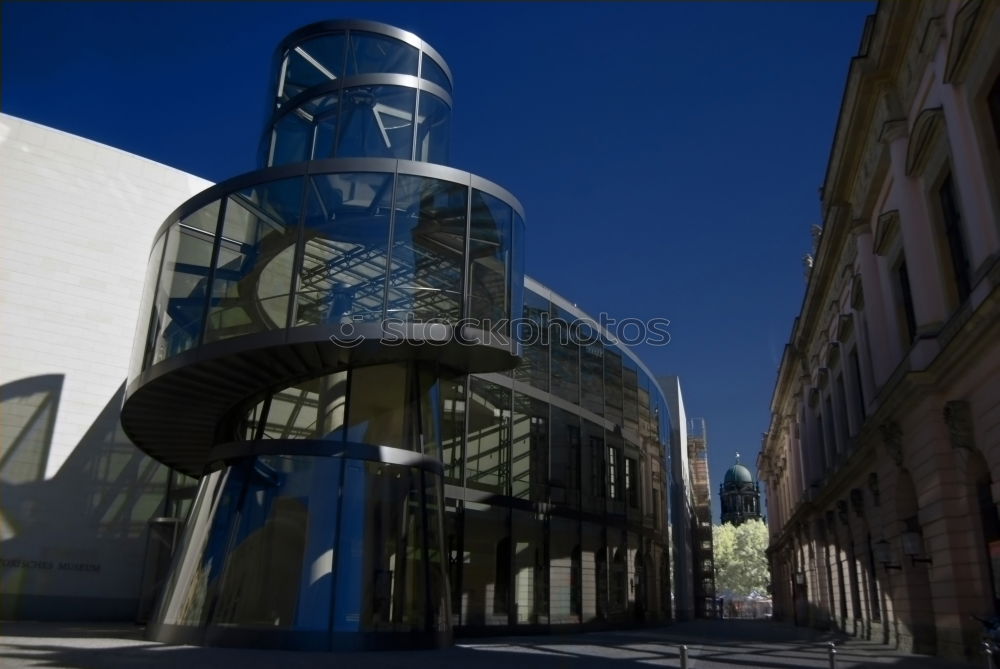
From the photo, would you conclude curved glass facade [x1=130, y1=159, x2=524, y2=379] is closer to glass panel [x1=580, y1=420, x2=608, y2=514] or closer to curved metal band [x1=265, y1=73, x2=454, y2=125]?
curved metal band [x1=265, y1=73, x2=454, y2=125]

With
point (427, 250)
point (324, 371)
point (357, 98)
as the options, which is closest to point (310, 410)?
point (324, 371)

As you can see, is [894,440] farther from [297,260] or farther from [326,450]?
[297,260]

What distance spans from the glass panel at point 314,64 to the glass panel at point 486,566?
1103 centimetres

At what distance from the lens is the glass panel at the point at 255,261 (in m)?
15.3

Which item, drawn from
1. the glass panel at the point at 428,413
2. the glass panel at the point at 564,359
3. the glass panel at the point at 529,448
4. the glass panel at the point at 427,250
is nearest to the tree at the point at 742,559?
the glass panel at the point at 564,359

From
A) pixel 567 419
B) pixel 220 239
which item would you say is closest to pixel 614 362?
pixel 567 419

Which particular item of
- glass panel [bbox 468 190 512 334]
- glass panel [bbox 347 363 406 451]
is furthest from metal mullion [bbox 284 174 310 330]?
glass panel [bbox 468 190 512 334]

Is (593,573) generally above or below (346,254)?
below

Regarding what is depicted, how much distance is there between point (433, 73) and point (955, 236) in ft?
41.8

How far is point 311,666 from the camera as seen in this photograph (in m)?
10.7

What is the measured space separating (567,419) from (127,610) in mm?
14652

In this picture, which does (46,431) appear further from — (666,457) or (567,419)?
(666,457)

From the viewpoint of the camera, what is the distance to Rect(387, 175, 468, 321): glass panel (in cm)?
1533

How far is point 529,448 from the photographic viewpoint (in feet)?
76.3
